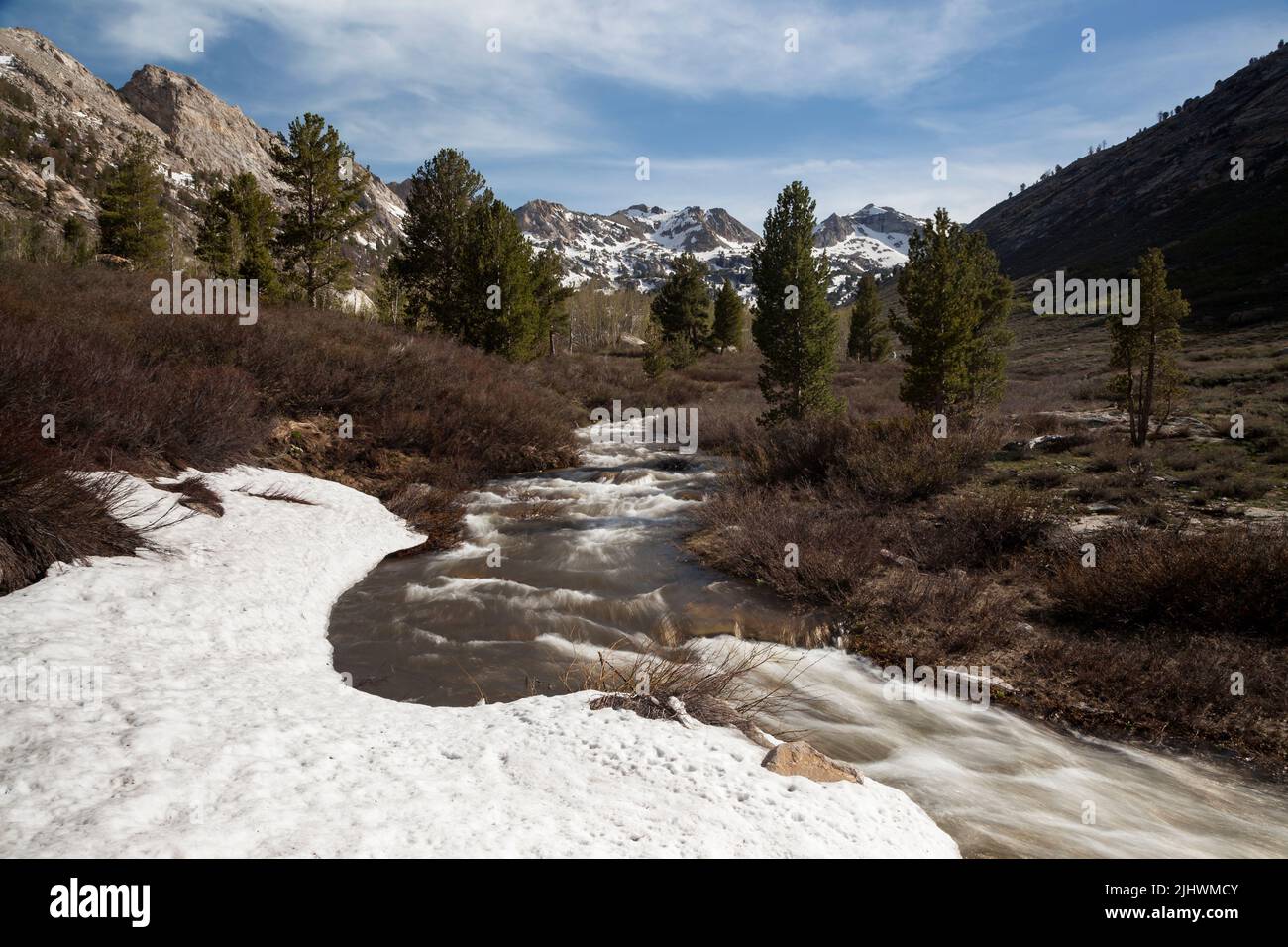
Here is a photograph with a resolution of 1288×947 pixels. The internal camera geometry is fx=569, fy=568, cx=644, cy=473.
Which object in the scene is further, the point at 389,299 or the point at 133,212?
the point at 389,299

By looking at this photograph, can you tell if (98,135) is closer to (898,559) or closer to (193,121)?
(193,121)

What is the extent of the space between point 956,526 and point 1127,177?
15289cm

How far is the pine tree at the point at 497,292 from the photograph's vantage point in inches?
958

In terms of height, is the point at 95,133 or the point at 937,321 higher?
the point at 95,133

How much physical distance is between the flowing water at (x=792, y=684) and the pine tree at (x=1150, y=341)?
41.5ft

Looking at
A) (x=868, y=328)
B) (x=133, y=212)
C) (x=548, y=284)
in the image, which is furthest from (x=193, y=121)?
(x=868, y=328)

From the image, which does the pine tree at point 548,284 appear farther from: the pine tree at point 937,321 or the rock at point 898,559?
the rock at point 898,559

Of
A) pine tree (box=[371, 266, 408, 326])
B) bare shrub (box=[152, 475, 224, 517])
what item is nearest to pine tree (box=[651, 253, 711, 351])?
pine tree (box=[371, 266, 408, 326])

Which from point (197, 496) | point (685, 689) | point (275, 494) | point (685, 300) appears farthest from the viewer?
point (685, 300)

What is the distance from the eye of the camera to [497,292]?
24078 millimetres

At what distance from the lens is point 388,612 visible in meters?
6.75

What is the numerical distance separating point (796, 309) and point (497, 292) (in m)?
13.2
